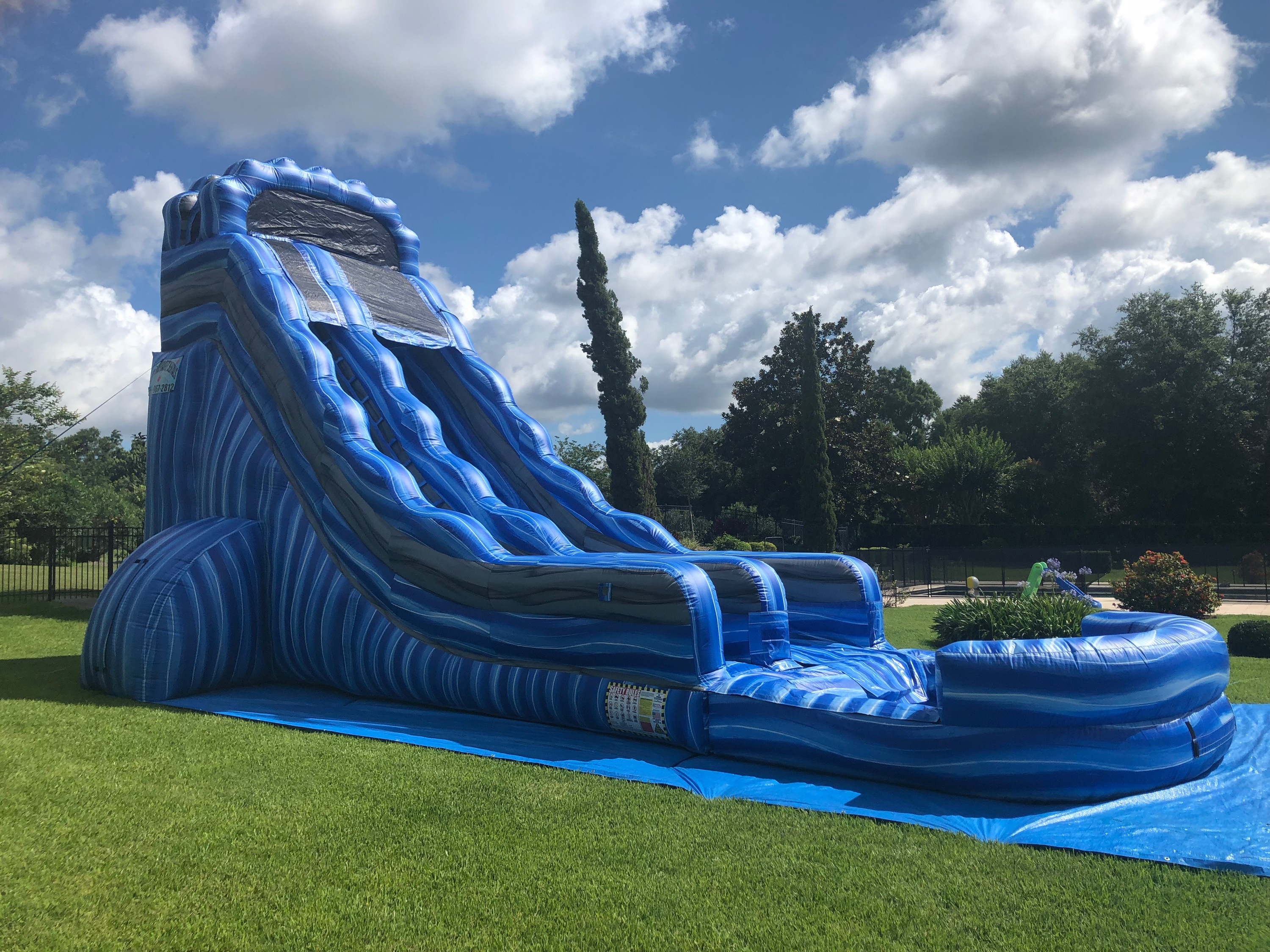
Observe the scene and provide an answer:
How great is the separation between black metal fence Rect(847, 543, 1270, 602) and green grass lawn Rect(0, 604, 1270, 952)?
17154mm

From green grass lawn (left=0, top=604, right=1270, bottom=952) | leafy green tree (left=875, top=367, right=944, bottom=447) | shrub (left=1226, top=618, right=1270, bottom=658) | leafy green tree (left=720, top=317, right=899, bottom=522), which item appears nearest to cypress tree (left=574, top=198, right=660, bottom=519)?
leafy green tree (left=720, top=317, right=899, bottom=522)

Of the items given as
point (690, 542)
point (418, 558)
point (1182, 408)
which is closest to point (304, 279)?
point (418, 558)

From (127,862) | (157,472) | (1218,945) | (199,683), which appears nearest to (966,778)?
(1218,945)

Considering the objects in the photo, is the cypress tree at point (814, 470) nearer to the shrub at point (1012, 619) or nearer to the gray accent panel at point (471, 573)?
the shrub at point (1012, 619)

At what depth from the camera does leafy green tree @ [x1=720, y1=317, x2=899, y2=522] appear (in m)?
31.4

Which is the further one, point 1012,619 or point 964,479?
point 964,479

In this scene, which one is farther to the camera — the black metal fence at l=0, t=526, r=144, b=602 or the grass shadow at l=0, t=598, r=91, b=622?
the black metal fence at l=0, t=526, r=144, b=602

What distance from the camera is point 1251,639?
36.1ft

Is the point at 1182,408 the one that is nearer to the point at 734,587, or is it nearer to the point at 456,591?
the point at 734,587

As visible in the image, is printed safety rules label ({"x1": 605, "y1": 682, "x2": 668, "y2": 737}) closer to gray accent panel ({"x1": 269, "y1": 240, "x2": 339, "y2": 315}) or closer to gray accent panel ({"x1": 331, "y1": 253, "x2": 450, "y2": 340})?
gray accent panel ({"x1": 269, "y1": 240, "x2": 339, "y2": 315})

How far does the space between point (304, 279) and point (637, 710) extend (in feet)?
21.4

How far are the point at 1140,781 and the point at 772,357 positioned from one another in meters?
29.7

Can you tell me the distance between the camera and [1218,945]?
323 cm

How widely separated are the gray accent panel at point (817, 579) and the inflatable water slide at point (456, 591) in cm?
3
